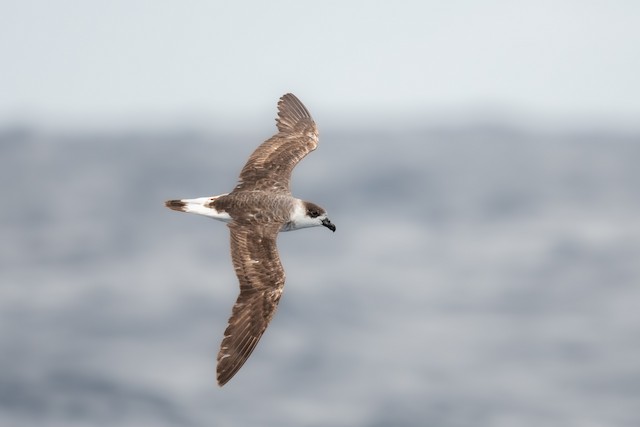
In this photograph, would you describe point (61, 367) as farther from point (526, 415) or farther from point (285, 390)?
point (526, 415)

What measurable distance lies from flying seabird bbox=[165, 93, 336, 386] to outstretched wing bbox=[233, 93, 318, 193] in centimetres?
2

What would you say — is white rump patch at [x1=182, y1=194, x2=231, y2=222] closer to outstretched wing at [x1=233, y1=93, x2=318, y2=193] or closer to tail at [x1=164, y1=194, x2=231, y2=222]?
tail at [x1=164, y1=194, x2=231, y2=222]

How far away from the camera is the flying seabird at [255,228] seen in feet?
84.1

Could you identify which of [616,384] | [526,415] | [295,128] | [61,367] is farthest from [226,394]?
[295,128]

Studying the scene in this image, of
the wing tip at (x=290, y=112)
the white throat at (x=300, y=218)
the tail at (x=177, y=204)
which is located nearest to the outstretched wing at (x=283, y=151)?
the wing tip at (x=290, y=112)

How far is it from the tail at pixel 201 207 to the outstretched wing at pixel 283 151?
1618 mm

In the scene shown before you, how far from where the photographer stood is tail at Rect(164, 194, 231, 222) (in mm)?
27562

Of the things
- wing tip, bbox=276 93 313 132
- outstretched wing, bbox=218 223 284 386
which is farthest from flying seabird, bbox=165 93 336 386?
wing tip, bbox=276 93 313 132

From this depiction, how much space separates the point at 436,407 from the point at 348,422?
20551 mm

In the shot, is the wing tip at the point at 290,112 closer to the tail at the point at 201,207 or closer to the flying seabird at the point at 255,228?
the flying seabird at the point at 255,228

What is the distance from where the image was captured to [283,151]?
1211 inches

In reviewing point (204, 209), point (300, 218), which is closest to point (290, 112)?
point (300, 218)

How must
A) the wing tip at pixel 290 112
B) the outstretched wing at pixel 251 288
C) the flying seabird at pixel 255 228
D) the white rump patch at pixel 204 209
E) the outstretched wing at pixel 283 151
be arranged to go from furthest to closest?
→ the wing tip at pixel 290 112, the outstretched wing at pixel 283 151, the white rump patch at pixel 204 209, the flying seabird at pixel 255 228, the outstretched wing at pixel 251 288

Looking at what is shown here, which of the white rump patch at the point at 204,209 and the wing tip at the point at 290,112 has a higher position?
the wing tip at the point at 290,112
